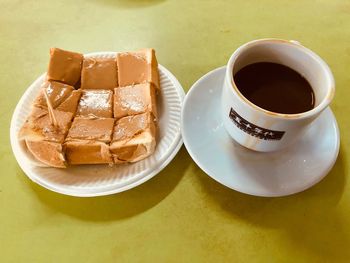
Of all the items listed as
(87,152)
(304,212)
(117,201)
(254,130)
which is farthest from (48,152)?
(304,212)

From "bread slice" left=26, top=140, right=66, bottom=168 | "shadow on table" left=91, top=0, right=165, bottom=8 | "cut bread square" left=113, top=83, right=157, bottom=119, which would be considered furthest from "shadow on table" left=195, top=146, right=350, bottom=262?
"shadow on table" left=91, top=0, right=165, bottom=8

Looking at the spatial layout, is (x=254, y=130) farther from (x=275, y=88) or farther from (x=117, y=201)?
(x=117, y=201)

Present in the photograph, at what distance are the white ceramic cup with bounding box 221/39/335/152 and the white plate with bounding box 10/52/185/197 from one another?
145 mm

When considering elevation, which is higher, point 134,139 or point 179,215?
point 134,139

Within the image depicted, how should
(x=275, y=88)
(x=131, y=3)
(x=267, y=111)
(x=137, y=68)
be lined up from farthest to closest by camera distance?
(x=131, y=3) → (x=137, y=68) → (x=275, y=88) → (x=267, y=111)

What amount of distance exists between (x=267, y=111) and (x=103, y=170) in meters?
0.38

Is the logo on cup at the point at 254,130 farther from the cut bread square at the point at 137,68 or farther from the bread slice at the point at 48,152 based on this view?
the bread slice at the point at 48,152

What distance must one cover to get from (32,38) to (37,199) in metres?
0.54

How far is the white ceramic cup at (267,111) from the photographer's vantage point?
24.7 inches

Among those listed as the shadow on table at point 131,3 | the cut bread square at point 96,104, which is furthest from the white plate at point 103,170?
the shadow on table at point 131,3

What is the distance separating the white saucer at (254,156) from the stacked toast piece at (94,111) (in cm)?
10

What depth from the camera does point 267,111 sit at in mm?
621

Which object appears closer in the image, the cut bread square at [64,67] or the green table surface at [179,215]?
the green table surface at [179,215]

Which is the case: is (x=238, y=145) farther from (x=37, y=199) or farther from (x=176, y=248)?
(x=37, y=199)
